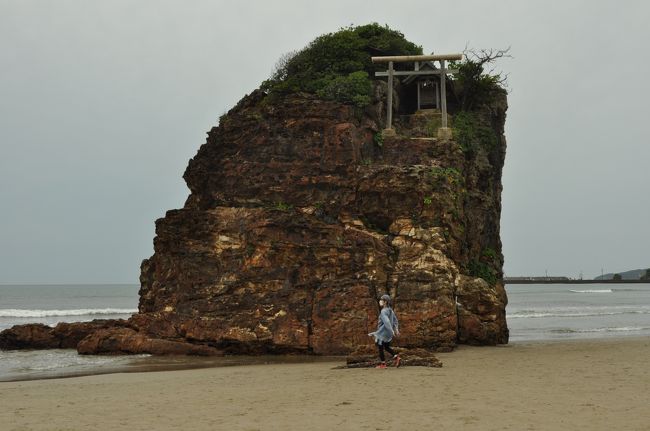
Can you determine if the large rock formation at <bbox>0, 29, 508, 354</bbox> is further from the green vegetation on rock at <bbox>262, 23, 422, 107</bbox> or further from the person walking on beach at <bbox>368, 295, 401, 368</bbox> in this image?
the person walking on beach at <bbox>368, 295, 401, 368</bbox>

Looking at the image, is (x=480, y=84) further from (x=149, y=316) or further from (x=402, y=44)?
(x=149, y=316)

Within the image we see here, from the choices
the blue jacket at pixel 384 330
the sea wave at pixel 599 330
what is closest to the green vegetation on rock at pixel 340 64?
the blue jacket at pixel 384 330

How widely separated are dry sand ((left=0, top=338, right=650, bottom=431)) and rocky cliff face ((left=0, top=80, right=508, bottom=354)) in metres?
3.13

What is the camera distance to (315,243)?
19547mm

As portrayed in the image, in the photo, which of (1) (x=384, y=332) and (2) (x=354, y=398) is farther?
(1) (x=384, y=332)

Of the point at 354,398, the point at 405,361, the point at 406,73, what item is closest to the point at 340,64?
the point at 406,73

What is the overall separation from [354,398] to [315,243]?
970cm

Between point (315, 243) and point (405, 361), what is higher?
point (315, 243)

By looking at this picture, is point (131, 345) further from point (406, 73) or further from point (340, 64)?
point (406, 73)

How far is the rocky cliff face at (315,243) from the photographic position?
18.6m

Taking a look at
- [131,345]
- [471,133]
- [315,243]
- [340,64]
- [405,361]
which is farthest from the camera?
[340,64]

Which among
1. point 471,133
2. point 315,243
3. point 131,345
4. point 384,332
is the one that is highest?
point 471,133

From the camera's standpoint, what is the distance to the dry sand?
8.40 m

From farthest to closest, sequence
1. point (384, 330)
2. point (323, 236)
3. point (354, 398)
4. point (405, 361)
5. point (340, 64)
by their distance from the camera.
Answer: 1. point (340, 64)
2. point (323, 236)
3. point (405, 361)
4. point (384, 330)
5. point (354, 398)
